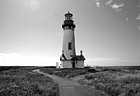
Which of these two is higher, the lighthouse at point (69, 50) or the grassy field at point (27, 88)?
the lighthouse at point (69, 50)

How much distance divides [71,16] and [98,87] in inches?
1476

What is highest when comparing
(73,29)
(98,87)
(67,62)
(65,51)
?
(73,29)

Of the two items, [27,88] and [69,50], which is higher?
[69,50]

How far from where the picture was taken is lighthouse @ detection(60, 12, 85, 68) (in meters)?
44.8

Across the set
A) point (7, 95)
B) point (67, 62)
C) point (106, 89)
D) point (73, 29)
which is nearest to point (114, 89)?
point (106, 89)

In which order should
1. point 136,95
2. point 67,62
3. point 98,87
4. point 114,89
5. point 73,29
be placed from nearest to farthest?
point 136,95 → point 114,89 → point 98,87 → point 67,62 → point 73,29

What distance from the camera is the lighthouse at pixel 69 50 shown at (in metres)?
44.8

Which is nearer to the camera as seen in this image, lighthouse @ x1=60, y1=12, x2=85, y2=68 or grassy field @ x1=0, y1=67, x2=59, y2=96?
grassy field @ x1=0, y1=67, x2=59, y2=96

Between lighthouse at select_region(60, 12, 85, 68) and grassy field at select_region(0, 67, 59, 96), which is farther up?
→ lighthouse at select_region(60, 12, 85, 68)

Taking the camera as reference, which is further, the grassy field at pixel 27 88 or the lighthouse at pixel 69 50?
the lighthouse at pixel 69 50

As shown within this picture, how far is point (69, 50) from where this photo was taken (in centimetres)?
4538

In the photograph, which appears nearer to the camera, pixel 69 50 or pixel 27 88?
pixel 27 88

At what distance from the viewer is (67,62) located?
147 feet

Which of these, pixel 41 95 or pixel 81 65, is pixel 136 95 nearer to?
pixel 41 95
